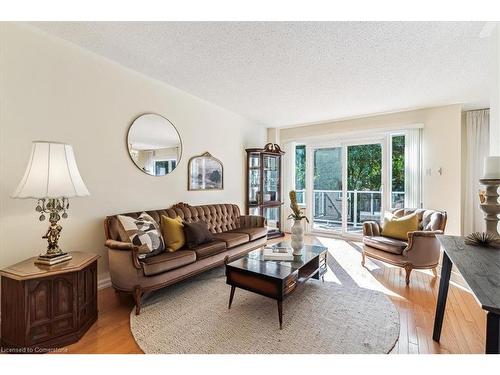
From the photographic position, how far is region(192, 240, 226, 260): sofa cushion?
274cm

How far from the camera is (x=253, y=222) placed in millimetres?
4074

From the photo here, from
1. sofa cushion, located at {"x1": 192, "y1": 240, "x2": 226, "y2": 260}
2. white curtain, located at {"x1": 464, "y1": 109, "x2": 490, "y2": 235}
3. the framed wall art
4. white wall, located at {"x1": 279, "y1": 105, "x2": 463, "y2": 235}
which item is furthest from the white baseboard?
white curtain, located at {"x1": 464, "y1": 109, "x2": 490, "y2": 235}

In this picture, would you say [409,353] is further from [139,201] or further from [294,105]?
[294,105]

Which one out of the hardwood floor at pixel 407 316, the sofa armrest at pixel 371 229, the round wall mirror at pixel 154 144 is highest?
the round wall mirror at pixel 154 144

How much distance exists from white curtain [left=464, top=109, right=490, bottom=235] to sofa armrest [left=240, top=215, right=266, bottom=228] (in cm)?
387

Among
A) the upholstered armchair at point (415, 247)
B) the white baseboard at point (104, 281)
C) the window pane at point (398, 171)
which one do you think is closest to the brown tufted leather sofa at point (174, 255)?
the white baseboard at point (104, 281)

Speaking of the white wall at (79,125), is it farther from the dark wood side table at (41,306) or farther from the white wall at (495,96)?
the white wall at (495,96)

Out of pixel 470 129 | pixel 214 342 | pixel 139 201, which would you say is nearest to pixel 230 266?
pixel 214 342

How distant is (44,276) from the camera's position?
5.41ft

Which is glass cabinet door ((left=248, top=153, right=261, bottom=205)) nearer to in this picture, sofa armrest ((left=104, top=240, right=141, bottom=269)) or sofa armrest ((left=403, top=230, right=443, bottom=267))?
sofa armrest ((left=403, top=230, right=443, bottom=267))

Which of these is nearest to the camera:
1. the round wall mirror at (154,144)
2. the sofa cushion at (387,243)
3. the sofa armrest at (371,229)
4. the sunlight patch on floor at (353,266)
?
the sunlight patch on floor at (353,266)

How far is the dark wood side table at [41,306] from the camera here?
162 centimetres

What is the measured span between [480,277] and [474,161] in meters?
4.55

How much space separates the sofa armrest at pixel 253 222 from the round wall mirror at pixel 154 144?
58.6 inches
